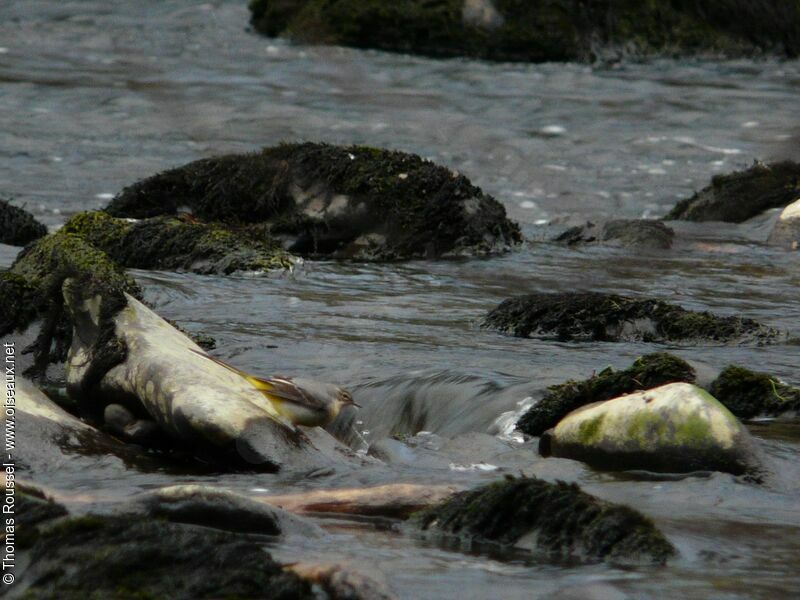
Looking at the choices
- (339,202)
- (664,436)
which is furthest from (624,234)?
(664,436)

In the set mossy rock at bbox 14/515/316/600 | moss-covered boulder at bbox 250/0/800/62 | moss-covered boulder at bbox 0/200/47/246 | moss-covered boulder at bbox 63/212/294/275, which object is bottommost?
moss-covered boulder at bbox 0/200/47/246

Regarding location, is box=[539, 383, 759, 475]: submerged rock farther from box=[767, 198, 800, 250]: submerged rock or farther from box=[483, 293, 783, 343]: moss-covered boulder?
box=[767, 198, 800, 250]: submerged rock

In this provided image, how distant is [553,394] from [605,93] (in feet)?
46.5

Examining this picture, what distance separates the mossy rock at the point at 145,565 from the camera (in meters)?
3.60

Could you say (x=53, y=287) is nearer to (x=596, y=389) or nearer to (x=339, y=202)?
(x=596, y=389)

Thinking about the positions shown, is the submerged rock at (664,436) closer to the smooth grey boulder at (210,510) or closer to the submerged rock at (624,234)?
the smooth grey boulder at (210,510)

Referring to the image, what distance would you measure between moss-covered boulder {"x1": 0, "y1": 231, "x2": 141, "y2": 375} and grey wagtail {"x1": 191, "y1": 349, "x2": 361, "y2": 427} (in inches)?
24.8

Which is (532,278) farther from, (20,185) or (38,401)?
(20,185)

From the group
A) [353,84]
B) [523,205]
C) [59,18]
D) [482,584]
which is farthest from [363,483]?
[59,18]

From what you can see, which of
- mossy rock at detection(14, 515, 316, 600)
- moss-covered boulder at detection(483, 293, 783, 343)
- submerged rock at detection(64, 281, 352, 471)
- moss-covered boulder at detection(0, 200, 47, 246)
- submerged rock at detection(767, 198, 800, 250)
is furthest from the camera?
submerged rock at detection(767, 198, 800, 250)

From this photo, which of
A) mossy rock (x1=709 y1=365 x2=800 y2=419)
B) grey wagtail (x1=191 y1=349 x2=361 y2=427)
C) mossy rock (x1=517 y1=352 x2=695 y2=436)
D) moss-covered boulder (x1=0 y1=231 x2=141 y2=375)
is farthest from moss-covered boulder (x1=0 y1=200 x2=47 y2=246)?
mossy rock (x1=709 y1=365 x2=800 y2=419)

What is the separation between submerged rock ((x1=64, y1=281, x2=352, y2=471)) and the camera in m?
5.45

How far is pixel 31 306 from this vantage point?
23.3ft

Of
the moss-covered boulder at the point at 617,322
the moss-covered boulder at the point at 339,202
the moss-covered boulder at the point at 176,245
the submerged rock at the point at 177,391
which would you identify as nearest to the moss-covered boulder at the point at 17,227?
the moss-covered boulder at the point at 339,202
